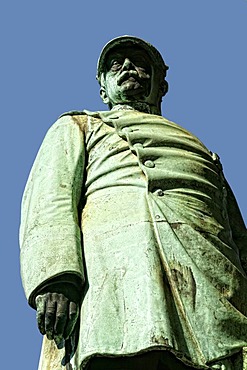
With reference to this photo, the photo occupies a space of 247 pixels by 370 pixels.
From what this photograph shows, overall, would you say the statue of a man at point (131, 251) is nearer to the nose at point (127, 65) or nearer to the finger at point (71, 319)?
the finger at point (71, 319)

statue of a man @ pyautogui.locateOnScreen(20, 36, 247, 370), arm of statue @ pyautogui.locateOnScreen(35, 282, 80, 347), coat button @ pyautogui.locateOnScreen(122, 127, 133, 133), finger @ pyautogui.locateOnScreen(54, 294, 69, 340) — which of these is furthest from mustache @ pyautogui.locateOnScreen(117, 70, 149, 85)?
finger @ pyautogui.locateOnScreen(54, 294, 69, 340)

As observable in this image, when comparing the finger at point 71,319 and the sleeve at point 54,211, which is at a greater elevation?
the sleeve at point 54,211

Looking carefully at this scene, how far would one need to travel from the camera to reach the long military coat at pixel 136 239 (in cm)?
801

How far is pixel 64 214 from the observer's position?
8.55 meters

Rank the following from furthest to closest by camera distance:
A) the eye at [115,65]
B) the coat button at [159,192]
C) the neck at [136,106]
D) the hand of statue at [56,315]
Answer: the eye at [115,65], the neck at [136,106], the coat button at [159,192], the hand of statue at [56,315]

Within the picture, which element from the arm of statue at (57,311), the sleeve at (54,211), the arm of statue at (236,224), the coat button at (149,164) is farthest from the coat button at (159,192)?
the arm of statue at (236,224)

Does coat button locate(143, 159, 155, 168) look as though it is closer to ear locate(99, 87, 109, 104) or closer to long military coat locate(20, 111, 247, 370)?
long military coat locate(20, 111, 247, 370)

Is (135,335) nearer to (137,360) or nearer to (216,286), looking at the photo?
(137,360)

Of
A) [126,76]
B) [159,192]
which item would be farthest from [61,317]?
[126,76]

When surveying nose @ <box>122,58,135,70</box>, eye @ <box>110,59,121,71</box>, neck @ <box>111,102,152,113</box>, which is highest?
eye @ <box>110,59,121,71</box>

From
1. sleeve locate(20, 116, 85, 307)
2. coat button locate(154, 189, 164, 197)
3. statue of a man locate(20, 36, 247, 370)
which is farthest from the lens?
coat button locate(154, 189, 164, 197)

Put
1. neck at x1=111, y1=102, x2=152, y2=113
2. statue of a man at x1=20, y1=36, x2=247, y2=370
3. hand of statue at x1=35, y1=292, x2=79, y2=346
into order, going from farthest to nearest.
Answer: neck at x1=111, y1=102, x2=152, y2=113, hand of statue at x1=35, y1=292, x2=79, y2=346, statue of a man at x1=20, y1=36, x2=247, y2=370

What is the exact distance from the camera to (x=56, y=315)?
8.10m

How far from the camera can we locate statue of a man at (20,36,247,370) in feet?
26.2
